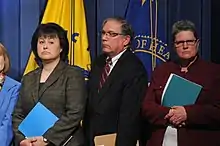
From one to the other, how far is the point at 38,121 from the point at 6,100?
0.33 meters

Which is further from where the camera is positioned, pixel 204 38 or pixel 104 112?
pixel 204 38

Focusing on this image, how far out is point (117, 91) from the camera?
2.68 m

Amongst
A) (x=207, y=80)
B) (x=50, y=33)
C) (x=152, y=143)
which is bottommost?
(x=152, y=143)

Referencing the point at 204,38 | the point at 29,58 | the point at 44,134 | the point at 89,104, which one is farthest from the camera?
the point at 204,38

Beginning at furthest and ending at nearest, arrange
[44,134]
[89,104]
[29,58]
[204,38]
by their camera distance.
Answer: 1. [204,38]
2. [29,58]
3. [89,104]
4. [44,134]

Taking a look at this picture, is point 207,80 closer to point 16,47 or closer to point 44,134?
point 44,134

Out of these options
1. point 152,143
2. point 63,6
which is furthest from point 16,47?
point 152,143

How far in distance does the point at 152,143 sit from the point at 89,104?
0.41 meters

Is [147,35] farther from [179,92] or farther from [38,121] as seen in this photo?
[38,121]

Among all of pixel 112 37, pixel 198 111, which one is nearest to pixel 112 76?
pixel 112 37

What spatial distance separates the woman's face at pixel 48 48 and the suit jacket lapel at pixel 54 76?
0.05 m

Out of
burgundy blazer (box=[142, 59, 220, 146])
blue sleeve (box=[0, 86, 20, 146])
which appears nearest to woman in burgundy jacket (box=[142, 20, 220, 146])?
burgundy blazer (box=[142, 59, 220, 146])

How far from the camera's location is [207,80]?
260cm

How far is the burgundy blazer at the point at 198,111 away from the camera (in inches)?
100
